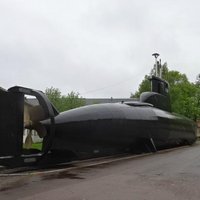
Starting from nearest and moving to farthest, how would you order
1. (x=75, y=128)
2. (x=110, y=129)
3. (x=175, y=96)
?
(x=75, y=128) → (x=110, y=129) → (x=175, y=96)

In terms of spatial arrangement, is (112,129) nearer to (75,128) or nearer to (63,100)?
(75,128)

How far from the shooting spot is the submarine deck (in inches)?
310

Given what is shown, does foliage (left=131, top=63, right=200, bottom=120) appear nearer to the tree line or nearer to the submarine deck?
the tree line

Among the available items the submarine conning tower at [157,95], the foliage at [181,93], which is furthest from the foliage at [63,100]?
the submarine conning tower at [157,95]

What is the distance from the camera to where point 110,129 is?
1596cm

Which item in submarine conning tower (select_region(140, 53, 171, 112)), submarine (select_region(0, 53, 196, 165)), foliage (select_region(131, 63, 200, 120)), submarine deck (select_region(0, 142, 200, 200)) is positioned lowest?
submarine deck (select_region(0, 142, 200, 200))

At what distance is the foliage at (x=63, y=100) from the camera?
5644cm

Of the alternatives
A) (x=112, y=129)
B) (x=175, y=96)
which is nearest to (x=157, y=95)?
(x=112, y=129)

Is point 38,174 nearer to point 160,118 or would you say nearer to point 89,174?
point 89,174

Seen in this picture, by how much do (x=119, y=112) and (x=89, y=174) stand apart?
5.92 m

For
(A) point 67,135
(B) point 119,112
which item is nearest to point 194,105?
(B) point 119,112

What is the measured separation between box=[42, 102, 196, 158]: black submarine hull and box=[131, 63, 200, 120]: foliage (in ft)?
87.8

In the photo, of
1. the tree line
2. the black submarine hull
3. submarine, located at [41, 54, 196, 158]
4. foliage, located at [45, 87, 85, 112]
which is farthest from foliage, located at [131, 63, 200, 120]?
the black submarine hull

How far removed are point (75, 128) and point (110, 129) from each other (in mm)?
2003
